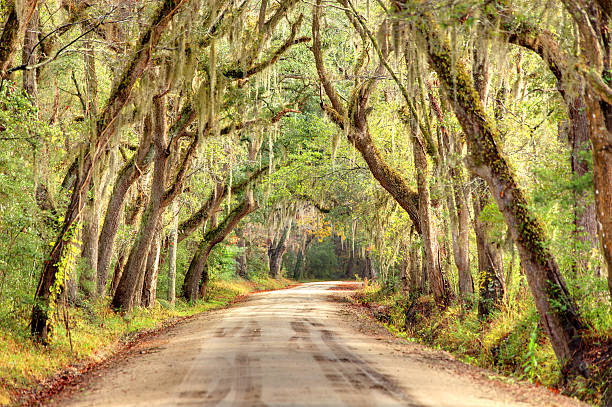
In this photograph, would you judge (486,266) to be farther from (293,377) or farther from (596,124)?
(293,377)

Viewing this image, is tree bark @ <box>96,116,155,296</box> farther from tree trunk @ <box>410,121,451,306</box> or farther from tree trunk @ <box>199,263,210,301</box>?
tree trunk @ <box>199,263,210,301</box>

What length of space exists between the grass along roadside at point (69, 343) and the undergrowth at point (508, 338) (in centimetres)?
662

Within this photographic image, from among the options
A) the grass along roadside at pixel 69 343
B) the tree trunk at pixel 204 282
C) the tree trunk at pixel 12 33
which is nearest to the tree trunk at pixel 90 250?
the grass along roadside at pixel 69 343

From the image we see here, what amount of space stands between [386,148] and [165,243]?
10298 millimetres

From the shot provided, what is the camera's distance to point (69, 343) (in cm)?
1041

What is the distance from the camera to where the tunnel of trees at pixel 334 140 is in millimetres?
8016

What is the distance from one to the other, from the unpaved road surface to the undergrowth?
1.04m

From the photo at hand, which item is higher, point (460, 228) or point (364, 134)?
point (364, 134)

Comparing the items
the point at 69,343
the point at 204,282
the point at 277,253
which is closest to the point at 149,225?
the point at 69,343

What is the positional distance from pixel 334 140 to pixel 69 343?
9657mm

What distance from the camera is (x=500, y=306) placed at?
11852mm

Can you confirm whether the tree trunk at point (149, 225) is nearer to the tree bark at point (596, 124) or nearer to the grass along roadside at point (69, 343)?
the grass along roadside at point (69, 343)

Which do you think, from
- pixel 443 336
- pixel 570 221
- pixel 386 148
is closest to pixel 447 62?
pixel 570 221

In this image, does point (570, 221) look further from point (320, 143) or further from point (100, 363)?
point (320, 143)
